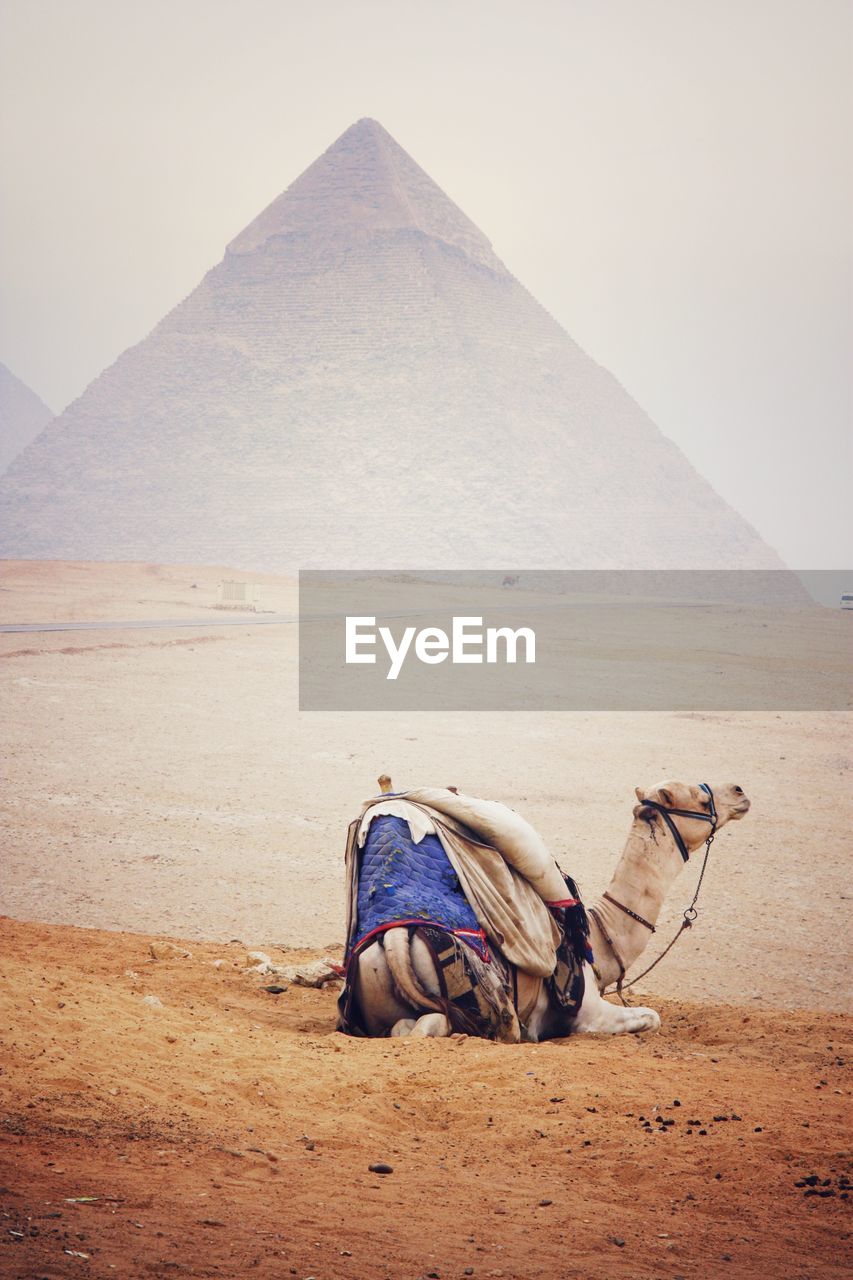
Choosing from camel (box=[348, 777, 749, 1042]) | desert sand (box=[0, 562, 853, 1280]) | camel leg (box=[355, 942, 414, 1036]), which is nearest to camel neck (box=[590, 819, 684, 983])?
camel (box=[348, 777, 749, 1042])

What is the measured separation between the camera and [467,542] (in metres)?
91.8

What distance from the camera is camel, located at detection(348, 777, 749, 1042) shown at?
11.7 feet

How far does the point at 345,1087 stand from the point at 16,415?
6374 inches

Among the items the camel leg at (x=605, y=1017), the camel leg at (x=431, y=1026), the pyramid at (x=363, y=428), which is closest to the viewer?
the camel leg at (x=431, y=1026)

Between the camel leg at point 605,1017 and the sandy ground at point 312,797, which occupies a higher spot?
the sandy ground at point 312,797

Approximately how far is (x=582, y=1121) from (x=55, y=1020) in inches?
48.1

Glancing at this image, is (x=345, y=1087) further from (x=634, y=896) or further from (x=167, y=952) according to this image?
(x=167, y=952)

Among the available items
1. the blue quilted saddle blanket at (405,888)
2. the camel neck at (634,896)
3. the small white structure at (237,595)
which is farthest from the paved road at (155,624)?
the blue quilted saddle blanket at (405,888)

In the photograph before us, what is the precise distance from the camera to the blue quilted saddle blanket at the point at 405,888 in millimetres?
3580

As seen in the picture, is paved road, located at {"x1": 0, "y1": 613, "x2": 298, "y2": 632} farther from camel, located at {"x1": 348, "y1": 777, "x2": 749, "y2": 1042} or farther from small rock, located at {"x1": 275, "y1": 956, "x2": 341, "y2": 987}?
camel, located at {"x1": 348, "y1": 777, "x2": 749, "y2": 1042}

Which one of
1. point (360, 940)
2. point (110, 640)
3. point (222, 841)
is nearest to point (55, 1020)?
point (360, 940)

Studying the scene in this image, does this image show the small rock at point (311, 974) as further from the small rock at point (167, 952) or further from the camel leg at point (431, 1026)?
the camel leg at point (431, 1026)

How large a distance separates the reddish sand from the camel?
138mm

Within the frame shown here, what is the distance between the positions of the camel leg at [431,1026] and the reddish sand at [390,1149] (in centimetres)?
11
